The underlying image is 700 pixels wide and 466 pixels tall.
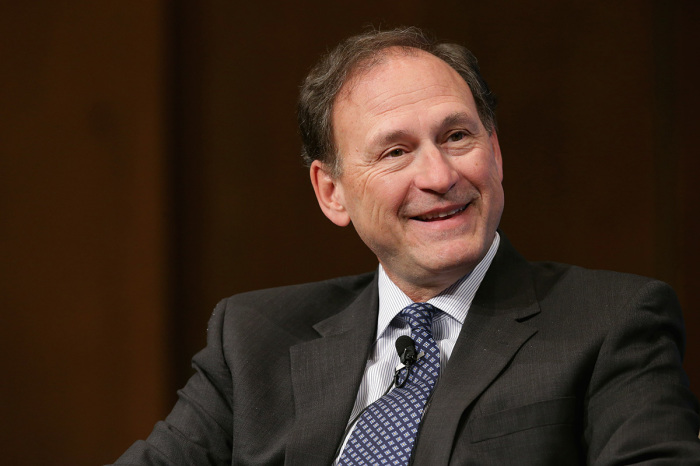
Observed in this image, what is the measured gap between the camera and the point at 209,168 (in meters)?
2.96

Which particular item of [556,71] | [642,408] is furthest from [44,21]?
[642,408]

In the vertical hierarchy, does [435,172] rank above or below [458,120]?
below

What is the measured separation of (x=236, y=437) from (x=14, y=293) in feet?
4.08

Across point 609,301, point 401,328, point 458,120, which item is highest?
point 458,120

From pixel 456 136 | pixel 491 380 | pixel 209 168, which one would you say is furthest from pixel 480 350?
pixel 209 168

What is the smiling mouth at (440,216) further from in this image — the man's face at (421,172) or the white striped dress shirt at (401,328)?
the white striped dress shirt at (401,328)

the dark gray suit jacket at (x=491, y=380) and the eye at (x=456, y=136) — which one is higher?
the eye at (x=456, y=136)

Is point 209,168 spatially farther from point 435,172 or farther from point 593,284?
point 593,284

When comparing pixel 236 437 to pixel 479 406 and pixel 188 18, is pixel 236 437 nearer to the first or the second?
pixel 479 406

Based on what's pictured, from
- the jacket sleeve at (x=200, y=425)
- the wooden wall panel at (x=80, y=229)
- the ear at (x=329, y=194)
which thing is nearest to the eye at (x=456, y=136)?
the ear at (x=329, y=194)

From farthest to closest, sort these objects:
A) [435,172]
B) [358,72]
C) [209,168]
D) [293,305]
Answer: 1. [209,168]
2. [293,305]
3. [358,72]
4. [435,172]

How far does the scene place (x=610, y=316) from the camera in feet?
5.36

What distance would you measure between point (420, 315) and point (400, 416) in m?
0.25

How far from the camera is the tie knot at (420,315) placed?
1.85 metres
